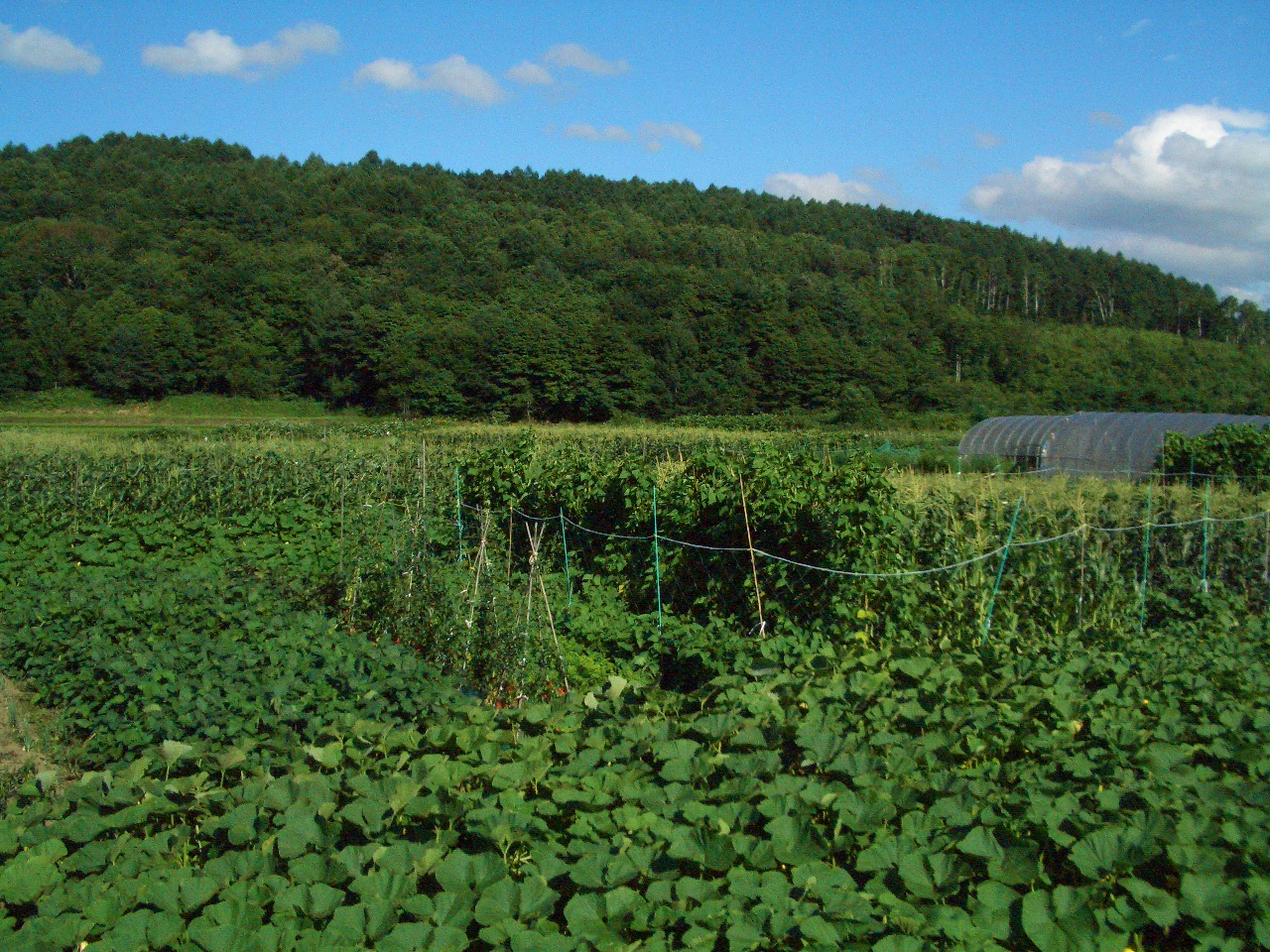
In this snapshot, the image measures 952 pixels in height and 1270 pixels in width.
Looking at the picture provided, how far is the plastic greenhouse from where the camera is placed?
2172 centimetres

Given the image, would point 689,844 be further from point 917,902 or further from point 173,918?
point 173,918

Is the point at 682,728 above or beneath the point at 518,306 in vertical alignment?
beneath

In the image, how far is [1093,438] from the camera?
2308 cm

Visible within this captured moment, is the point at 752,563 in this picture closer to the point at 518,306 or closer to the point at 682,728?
the point at 682,728

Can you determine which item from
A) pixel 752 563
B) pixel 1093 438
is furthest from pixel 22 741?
pixel 1093 438

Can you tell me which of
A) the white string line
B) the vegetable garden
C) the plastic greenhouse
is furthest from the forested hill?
the vegetable garden

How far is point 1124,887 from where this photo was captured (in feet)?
9.14

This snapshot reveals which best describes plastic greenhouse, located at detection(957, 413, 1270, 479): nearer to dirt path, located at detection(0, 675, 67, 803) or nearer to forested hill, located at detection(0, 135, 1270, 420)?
dirt path, located at detection(0, 675, 67, 803)

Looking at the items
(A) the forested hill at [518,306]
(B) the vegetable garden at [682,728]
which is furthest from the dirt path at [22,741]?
(A) the forested hill at [518,306]

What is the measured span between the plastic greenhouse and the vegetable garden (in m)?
13.4

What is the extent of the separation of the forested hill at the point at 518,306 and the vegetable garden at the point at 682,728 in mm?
46444

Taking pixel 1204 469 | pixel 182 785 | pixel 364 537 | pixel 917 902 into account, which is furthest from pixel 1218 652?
pixel 1204 469

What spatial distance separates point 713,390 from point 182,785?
2447 inches

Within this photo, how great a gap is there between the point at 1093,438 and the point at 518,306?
44934mm
